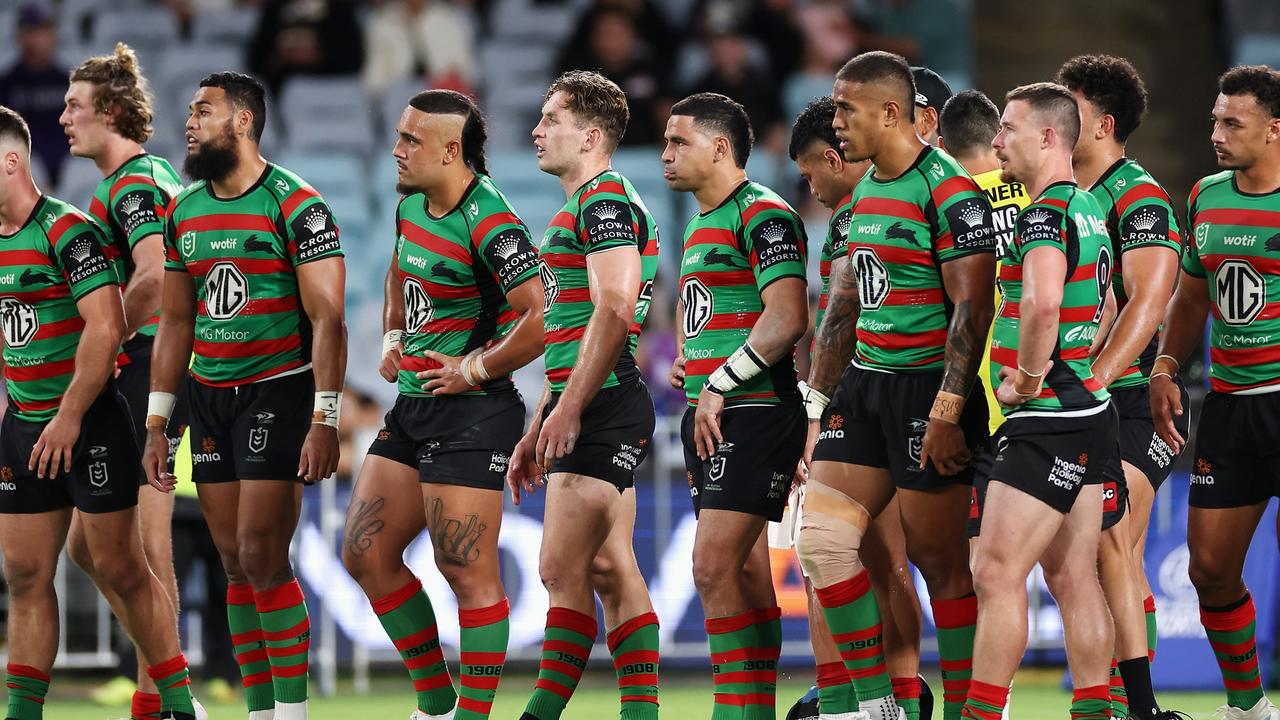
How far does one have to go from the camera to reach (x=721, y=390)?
20.2 ft

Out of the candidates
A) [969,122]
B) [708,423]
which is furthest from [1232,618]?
[708,423]

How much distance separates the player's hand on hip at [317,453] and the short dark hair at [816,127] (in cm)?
223

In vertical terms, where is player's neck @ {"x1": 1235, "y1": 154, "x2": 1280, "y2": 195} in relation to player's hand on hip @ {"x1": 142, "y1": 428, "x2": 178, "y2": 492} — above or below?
above

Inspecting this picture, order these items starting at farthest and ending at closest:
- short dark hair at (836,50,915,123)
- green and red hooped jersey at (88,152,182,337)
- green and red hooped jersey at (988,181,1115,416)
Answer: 1. green and red hooped jersey at (88,152,182,337)
2. short dark hair at (836,50,915,123)
3. green and red hooped jersey at (988,181,1115,416)

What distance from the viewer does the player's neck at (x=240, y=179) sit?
6590 mm

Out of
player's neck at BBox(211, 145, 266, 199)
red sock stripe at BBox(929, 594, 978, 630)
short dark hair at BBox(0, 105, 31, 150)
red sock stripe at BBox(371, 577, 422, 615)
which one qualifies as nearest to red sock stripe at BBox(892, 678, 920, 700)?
red sock stripe at BBox(929, 594, 978, 630)

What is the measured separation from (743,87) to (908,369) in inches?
349

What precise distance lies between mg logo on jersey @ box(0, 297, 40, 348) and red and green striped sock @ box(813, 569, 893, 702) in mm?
3436

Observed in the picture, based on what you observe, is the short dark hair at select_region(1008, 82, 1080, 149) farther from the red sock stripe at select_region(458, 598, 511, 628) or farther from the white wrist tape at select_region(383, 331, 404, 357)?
the red sock stripe at select_region(458, 598, 511, 628)

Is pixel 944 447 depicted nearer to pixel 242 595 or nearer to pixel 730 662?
pixel 730 662

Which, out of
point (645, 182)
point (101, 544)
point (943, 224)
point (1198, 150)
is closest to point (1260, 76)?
point (943, 224)

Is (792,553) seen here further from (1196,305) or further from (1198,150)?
(1198,150)

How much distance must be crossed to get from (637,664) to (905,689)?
42.1 inches

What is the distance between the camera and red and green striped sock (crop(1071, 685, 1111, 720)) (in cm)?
591
